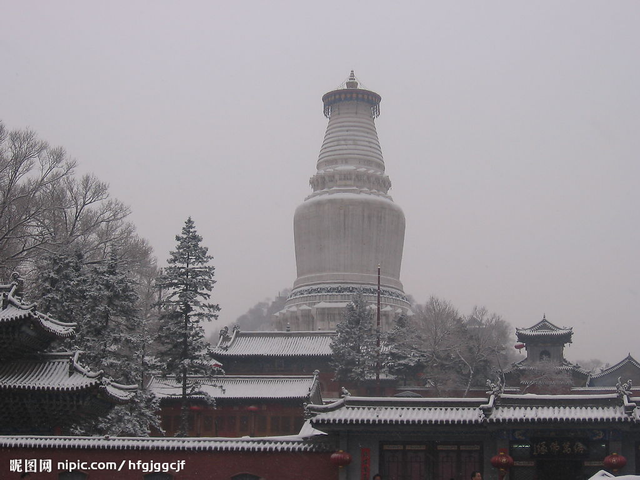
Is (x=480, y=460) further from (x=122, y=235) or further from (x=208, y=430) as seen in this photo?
(x=122, y=235)

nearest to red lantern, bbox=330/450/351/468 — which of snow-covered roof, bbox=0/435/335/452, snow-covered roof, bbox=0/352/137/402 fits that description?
snow-covered roof, bbox=0/435/335/452

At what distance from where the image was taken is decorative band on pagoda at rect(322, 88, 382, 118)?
6444 cm

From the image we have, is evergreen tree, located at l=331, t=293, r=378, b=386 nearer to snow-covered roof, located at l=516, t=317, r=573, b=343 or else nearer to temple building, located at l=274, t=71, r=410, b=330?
snow-covered roof, located at l=516, t=317, r=573, b=343

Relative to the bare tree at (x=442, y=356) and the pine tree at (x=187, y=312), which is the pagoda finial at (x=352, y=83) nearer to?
the bare tree at (x=442, y=356)

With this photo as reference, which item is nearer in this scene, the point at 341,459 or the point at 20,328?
the point at 341,459

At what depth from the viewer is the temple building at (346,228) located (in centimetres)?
5875

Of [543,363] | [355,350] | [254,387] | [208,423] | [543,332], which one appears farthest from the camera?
[543,332]

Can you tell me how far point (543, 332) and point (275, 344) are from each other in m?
14.8

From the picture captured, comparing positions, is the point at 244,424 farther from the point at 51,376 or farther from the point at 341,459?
the point at 341,459

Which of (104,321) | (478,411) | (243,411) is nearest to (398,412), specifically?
(478,411)

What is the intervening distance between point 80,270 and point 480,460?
15126 mm

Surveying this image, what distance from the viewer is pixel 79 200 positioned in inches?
1650

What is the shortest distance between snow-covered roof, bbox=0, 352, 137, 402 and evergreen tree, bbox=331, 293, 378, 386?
676 inches

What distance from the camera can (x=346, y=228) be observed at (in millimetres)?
60688
